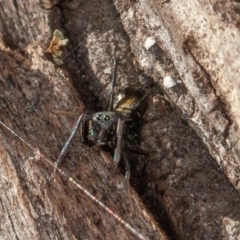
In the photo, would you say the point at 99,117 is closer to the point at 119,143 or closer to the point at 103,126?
the point at 103,126

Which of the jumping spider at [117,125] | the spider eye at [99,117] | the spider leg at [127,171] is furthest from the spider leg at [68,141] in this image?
the spider leg at [127,171]

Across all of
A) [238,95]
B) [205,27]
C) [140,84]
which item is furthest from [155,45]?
[238,95]

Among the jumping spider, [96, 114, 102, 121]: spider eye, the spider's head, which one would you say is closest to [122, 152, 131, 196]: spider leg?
the jumping spider

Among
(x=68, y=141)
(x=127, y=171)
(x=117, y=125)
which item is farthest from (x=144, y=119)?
(x=68, y=141)

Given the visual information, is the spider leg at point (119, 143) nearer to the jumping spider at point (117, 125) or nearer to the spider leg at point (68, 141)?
the jumping spider at point (117, 125)

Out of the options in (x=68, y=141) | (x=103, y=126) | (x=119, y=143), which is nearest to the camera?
(x=68, y=141)

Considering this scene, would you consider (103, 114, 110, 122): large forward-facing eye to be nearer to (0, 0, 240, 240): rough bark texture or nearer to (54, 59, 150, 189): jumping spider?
(54, 59, 150, 189): jumping spider
